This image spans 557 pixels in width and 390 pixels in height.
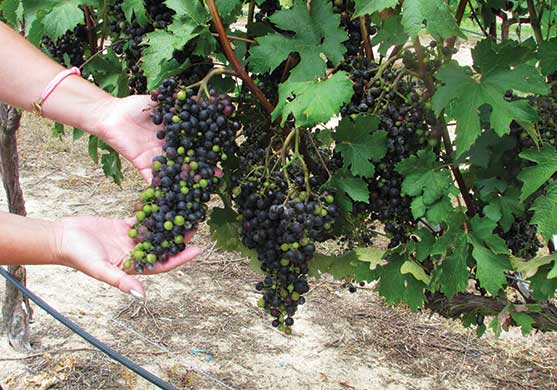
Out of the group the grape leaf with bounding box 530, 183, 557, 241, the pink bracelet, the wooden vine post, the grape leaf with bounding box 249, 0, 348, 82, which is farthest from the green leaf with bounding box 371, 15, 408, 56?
the wooden vine post

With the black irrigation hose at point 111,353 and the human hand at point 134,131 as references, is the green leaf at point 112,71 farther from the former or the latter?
the black irrigation hose at point 111,353

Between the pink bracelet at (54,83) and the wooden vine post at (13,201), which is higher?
the pink bracelet at (54,83)

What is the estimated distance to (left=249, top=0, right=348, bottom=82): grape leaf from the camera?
5.21 feet

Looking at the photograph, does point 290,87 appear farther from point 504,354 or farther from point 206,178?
point 504,354

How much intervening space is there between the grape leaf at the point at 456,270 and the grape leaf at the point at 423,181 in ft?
0.30

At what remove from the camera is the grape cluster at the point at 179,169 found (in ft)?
5.01

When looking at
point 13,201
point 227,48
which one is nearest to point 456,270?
point 227,48

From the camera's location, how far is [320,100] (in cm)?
144

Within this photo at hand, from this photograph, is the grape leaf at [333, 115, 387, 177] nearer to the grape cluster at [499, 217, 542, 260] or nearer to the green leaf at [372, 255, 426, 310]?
the green leaf at [372, 255, 426, 310]

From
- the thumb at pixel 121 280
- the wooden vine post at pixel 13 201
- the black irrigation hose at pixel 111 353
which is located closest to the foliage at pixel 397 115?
the thumb at pixel 121 280

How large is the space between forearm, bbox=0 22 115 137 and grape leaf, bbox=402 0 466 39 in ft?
3.21

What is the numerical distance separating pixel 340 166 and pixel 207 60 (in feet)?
1.47

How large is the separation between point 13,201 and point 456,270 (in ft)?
8.76

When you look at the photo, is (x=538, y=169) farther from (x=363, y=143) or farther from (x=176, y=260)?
(x=176, y=260)
